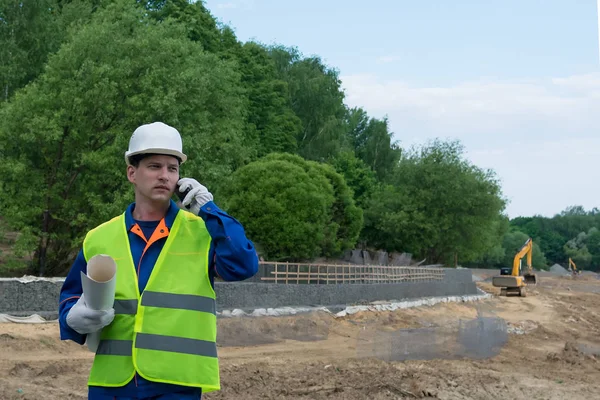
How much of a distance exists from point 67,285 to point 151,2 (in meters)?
38.9

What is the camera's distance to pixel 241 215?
97.0 feet

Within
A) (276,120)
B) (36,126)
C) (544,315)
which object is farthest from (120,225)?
(276,120)

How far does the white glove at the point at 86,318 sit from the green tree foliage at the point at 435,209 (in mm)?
44098

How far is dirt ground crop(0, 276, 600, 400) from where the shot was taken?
10.7 metres

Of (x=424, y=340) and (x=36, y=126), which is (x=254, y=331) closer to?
(x=424, y=340)

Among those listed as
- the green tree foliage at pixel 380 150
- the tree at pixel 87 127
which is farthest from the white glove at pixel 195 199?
the green tree foliage at pixel 380 150

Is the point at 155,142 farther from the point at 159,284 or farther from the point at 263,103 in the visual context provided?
the point at 263,103

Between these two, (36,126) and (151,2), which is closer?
(36,126)

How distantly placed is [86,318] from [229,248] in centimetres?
66

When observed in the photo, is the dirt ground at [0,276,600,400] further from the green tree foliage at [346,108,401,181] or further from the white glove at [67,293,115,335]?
the green tree foliage at [346,108,401,181]

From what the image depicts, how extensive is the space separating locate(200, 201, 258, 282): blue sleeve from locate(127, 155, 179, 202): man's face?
7.9 inches

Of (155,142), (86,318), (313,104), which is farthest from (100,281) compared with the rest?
(313,104)

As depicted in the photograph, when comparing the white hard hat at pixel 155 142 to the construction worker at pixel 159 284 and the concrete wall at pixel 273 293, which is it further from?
the concrete wall at pixel 273 293

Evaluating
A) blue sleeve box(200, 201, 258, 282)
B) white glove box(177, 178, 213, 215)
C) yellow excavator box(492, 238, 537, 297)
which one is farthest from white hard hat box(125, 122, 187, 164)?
yellow excavator box(492, 238, 537, 297)
